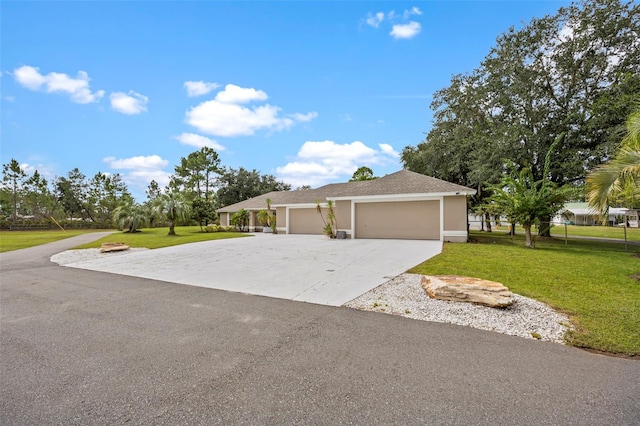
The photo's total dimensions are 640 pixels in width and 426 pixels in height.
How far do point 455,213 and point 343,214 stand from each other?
6526 millimetres

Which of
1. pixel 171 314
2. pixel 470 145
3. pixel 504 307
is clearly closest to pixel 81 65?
pixel 171 314

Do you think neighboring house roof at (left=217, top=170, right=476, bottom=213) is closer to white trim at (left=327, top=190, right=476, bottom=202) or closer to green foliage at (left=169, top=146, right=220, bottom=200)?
white trim at (left=327, top=190, right=476, bottom=202)

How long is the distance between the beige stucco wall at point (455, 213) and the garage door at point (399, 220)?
21.0 inches

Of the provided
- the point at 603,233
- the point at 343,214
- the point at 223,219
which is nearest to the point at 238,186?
the point at 223,219

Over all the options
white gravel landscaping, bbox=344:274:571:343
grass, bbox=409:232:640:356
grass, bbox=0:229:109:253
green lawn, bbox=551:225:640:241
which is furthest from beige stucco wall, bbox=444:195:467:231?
grass, bbox=0:229:109:253

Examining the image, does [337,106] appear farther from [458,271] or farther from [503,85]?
[458,271]

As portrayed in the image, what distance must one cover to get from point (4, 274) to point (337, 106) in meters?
16.4

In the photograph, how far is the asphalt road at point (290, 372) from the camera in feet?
7.45

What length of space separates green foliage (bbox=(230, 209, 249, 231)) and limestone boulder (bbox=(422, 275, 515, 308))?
22.2 m

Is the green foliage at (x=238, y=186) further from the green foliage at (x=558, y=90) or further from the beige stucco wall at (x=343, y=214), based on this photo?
the green foliage at (x=558, y=90)

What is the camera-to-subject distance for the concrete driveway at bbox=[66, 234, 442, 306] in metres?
6.32

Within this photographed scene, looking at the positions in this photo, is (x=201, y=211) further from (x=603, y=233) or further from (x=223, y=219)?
(x=603, y=233)

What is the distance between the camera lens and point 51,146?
66.8ft

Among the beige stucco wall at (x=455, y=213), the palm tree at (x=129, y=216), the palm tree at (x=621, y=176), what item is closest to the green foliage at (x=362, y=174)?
the beige stucco wall at (x=455, y=213)
